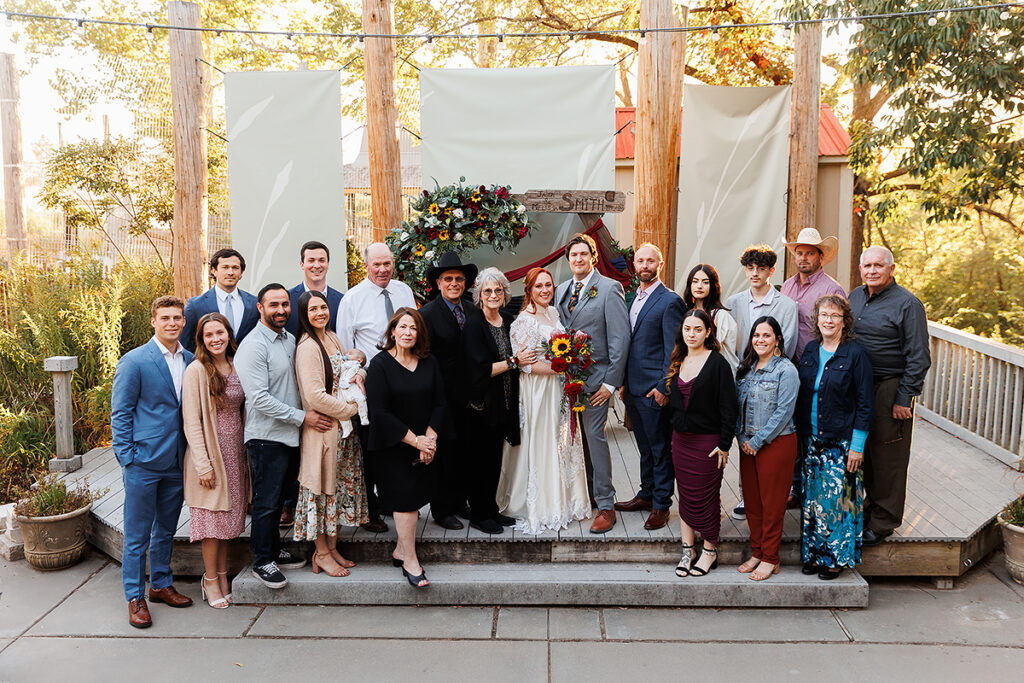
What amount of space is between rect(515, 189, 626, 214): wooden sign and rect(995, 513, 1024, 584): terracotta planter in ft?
12.0

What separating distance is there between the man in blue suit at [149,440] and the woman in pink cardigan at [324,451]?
0.66 meters

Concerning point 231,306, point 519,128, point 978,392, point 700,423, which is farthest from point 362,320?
point 978,392

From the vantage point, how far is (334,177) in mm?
7461

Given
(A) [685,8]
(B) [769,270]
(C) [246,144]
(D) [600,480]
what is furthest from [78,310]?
(A) [685,8]

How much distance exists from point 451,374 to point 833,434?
7.40 feet

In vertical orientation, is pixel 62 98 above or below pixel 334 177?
above

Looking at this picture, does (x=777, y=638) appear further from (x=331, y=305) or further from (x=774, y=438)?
(x=331, y=305)

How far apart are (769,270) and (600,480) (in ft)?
5.53

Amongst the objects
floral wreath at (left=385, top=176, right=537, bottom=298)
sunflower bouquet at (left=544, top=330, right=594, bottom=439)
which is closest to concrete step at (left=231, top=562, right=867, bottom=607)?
sunflower bouquet at (left=544, top=330, right=594, bottom=439)

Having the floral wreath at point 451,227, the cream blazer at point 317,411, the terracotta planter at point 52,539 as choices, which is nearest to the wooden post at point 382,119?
the floral wreath at point 451,227

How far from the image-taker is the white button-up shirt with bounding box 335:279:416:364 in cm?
512

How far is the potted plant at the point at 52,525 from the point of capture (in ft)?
16.8

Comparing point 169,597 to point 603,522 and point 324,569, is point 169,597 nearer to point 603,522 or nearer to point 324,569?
point 324,569

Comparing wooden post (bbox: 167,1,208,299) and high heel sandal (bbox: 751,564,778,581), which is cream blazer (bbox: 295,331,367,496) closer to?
high heel sandal (bbox: 751,564,778,581)
